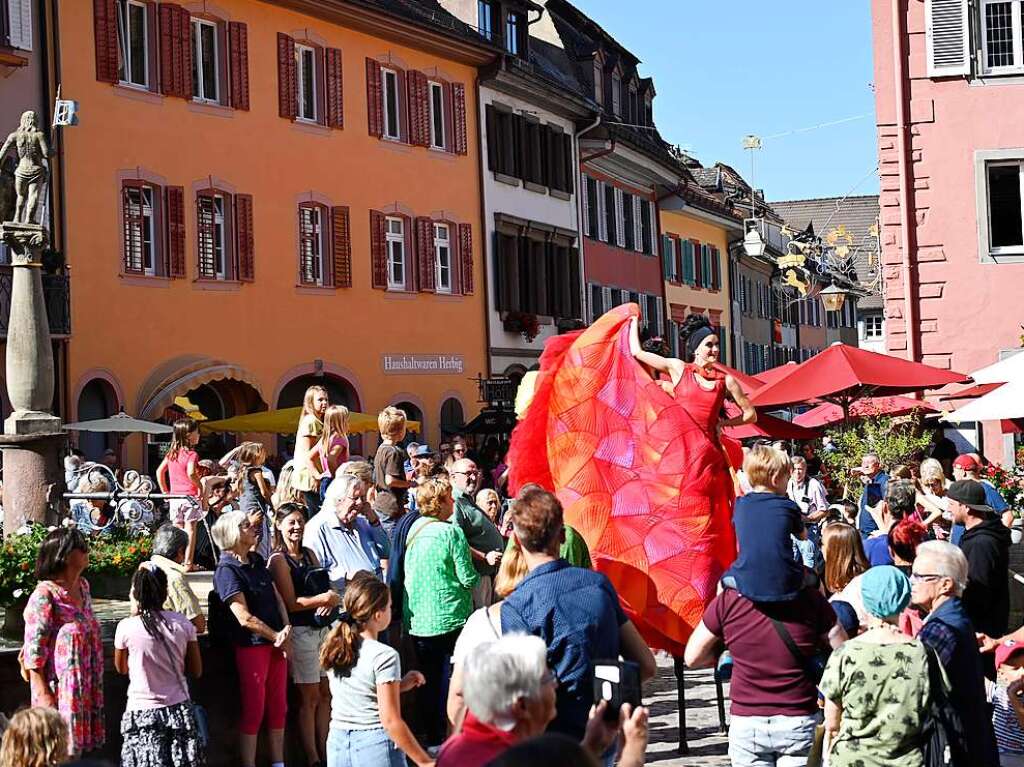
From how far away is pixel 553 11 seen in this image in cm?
4331

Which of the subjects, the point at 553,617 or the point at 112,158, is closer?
the point at 553,617

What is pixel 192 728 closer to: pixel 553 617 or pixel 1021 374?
pixel 553 617

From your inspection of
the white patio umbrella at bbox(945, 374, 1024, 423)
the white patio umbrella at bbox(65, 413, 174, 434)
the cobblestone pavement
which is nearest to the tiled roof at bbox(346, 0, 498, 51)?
the white patio umbrella at bbox(65, 413, 174, 434)

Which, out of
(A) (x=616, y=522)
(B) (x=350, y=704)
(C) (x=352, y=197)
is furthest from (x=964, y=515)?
(C) (x=352, y=197)

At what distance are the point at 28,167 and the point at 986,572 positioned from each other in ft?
26.4

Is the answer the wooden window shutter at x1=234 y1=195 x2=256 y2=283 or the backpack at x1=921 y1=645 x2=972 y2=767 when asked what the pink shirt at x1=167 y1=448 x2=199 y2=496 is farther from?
the wooden window shutter at x1=234 y1=195 x2=256 y2=283

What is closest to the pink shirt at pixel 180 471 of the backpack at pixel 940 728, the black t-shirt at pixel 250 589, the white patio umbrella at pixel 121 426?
the black t-shirt at pixel 250 589

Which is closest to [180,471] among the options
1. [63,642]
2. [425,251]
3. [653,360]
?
[653,360]

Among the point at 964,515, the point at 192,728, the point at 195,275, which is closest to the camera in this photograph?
the point at 192,728

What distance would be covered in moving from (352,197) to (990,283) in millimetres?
11922

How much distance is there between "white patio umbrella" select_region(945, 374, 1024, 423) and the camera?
44.1 feet

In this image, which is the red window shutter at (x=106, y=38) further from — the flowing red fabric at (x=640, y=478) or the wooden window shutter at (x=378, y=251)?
the flowing red fabric at (x=640, y=478)

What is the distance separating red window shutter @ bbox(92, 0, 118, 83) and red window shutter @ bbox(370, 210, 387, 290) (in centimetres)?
726

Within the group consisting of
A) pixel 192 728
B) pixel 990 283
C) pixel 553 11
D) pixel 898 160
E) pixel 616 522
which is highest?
pixel 553 11
